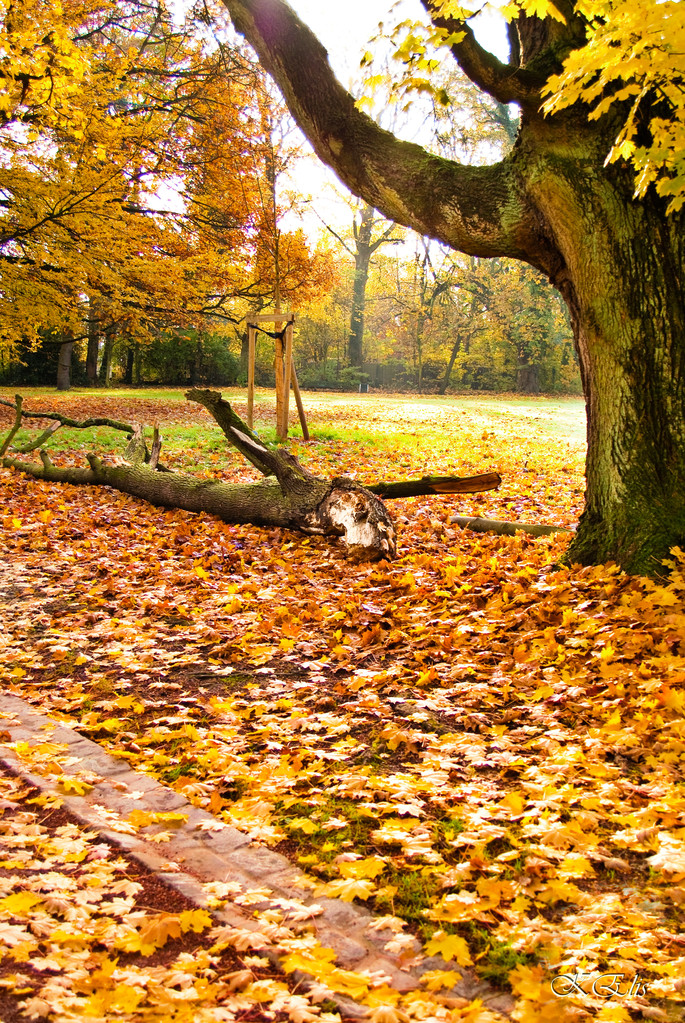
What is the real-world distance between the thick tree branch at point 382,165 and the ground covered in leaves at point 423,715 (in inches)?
110

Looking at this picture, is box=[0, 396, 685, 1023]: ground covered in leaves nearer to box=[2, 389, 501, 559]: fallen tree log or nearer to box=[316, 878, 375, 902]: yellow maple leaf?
box=[316, 878, 375, 902]: yellow maple leaf

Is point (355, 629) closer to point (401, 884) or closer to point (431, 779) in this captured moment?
point (431, 779)

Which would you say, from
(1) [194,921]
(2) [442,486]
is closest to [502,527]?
(2) [442,486]

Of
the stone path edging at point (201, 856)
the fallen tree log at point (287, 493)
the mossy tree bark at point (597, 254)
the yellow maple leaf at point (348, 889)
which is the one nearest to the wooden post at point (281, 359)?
the fallen tree log at point (287, 493)

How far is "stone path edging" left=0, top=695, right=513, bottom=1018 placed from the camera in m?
2.45

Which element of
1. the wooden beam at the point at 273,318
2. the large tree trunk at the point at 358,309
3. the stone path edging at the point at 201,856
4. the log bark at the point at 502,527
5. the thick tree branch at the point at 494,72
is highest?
the large tree trunk at the point at 358,309

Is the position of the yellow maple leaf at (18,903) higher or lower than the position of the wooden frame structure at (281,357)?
lower

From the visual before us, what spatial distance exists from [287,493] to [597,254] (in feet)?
13.5

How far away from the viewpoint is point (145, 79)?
18.3 metres

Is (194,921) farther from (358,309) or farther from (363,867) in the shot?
(358,309)

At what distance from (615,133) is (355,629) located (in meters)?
4.15

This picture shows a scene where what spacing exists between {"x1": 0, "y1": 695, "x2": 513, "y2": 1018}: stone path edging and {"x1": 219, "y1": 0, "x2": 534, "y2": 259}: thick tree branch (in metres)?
4.88

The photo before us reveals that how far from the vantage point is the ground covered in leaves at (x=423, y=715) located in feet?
8.67

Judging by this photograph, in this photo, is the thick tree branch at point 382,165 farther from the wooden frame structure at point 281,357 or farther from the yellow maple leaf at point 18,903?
the wooden frame structure at point 281,357
